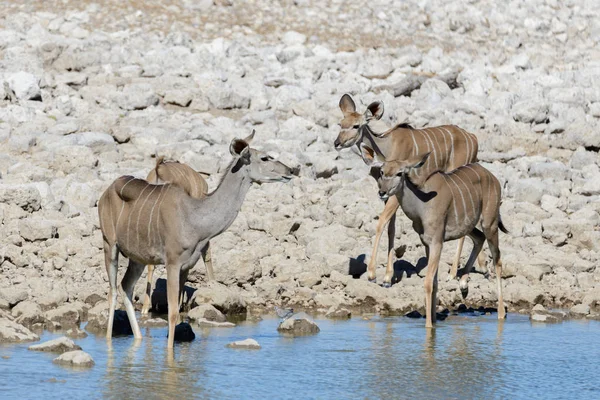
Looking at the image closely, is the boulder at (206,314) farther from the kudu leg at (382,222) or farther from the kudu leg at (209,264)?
the kudu leg at (382,222)

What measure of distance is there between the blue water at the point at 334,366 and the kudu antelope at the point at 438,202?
3.08 ft

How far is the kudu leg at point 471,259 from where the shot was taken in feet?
43.7

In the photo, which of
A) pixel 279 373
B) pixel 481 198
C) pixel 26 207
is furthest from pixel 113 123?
pixel 279 373

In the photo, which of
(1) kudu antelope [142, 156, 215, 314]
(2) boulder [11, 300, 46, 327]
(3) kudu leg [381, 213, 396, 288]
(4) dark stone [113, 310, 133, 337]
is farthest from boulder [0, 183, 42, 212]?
(3) kudu leg [381, 213, 396, 288]

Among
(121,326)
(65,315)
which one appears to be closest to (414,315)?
(121,326)

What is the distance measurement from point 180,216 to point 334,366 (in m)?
1.94

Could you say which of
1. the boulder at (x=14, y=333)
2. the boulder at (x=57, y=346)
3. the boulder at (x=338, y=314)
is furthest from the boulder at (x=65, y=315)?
the boulder at (x=338, y=314)

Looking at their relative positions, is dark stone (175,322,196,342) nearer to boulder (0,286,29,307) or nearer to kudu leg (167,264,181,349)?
kudu leg (167,264,181,349)

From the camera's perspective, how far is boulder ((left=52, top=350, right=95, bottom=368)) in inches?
368

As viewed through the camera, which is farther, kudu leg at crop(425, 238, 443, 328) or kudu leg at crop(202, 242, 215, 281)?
kudu leg at crop(202, 242, 215, 281)

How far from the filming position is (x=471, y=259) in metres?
13.3

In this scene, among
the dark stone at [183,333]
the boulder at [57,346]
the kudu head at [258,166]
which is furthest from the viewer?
the dark stone at [183,333]

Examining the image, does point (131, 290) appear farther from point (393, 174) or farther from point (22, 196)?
point (22, 196)

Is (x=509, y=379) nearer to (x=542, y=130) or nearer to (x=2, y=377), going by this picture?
(x=2, y=377)
